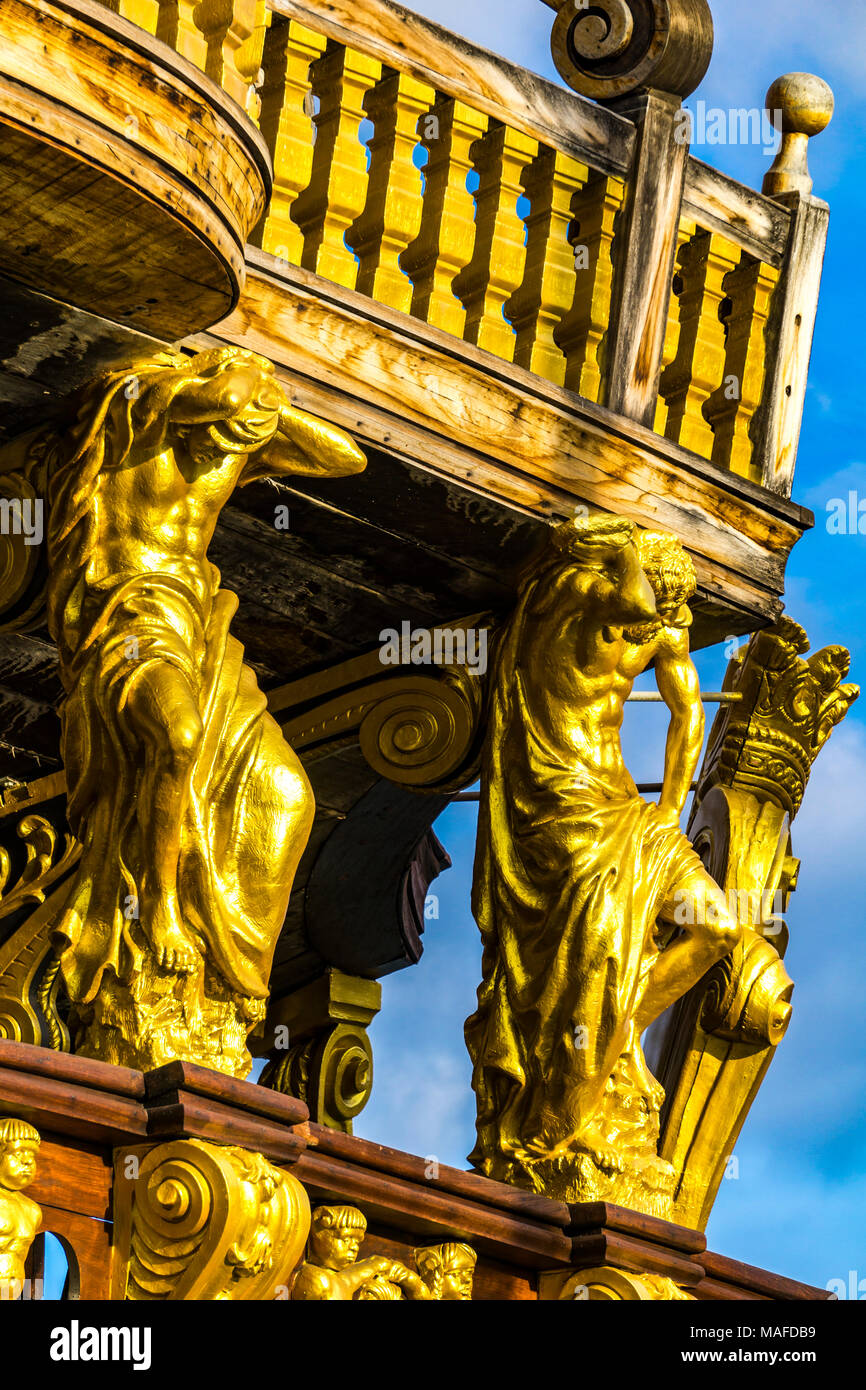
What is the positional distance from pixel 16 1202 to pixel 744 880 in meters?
2.69

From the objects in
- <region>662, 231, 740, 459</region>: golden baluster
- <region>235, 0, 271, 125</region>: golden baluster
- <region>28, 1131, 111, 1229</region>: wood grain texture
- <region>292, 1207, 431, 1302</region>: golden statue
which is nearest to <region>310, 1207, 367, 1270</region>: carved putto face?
<region>292, 1207, 431, 1302</region>: golden statue

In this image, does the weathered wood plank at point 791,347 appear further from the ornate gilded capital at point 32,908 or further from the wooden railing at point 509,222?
the ornate gilded capital at point 32,908

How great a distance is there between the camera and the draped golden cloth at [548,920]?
613cm

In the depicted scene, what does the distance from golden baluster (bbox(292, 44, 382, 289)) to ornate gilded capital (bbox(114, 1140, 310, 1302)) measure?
6.17ft

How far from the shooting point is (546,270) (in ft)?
21.0

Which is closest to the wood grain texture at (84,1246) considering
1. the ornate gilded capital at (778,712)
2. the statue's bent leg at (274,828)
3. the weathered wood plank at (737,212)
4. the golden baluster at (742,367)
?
the statue's bent leg at (274,828)

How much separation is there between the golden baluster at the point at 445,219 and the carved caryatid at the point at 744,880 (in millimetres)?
1471

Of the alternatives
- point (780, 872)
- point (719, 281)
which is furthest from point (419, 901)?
point (719, 281)

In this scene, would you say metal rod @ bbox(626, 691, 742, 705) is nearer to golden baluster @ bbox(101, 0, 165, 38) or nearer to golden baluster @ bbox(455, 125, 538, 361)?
golden baluster @ bbox(455, 125, 538, 361)

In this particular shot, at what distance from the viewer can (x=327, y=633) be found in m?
6.71

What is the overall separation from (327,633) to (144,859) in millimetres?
1327

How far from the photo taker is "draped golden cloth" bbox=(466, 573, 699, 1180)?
6.13 m
